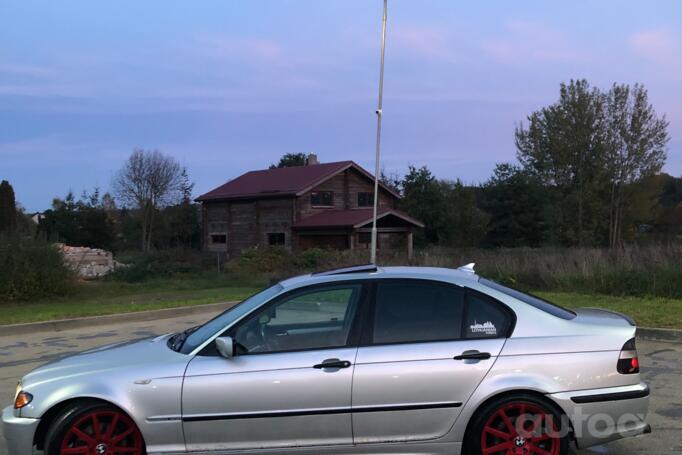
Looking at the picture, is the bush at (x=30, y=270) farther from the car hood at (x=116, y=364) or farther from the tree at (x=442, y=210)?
the tree at (x=442, y=210)

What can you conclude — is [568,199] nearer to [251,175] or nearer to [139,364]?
[251,175]

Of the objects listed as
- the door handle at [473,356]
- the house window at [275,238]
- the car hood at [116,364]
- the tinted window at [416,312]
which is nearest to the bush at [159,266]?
the house window at [275,238]

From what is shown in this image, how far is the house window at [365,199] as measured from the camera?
44.4 m

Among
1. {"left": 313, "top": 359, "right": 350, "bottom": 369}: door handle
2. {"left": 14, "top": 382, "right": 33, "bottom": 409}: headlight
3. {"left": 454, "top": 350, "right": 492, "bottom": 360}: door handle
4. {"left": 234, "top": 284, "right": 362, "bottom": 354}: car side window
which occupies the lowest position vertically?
{"left": 14, "top": 382, "right": 33, "bottom": 409}: headlight

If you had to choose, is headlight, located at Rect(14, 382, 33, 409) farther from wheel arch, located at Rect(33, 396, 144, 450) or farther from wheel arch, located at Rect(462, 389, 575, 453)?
wheel arch, located at Rect(462, 389, 575, 453)

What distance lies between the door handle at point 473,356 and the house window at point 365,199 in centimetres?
4003

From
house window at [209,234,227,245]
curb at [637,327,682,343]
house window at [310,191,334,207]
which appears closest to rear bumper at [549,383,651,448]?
curb at [637,327,682,343]

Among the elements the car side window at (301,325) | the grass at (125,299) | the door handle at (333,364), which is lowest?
the grass at (125,299)

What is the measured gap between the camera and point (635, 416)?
14.5 feet

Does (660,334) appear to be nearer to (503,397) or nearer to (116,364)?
(503,397)

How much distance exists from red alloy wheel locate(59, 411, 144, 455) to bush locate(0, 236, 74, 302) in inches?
673

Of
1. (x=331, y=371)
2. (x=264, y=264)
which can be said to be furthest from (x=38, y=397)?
(x=264, y=264)

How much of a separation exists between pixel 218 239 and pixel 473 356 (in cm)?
4377

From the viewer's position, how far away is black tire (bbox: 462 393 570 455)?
430 centimetres
